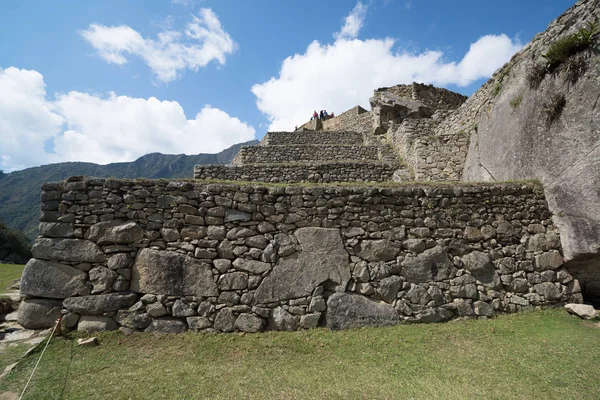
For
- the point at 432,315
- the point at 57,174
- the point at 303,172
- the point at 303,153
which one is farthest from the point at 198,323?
the point at 57,174

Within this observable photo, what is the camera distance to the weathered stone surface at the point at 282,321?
18.1 feet

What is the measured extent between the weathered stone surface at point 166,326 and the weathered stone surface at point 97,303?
23.4 inches

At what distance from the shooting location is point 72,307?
5238 mm

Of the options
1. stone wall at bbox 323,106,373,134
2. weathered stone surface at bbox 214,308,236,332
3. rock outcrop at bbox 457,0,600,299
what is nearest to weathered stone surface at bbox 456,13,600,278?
rock outcrop at bbox 457,0,600,299

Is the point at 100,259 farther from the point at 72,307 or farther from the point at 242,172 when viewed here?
the point at 242,172

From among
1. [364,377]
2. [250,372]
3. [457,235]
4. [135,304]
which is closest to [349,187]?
[457,235]

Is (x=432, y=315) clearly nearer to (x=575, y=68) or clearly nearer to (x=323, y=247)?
(x=323, y=247)

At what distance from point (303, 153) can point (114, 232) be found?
9954mm

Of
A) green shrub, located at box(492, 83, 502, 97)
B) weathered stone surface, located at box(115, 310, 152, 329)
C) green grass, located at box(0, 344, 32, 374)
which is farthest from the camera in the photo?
green shrub, located at box(492, 83, 502, 97)

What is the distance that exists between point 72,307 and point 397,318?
6.05m

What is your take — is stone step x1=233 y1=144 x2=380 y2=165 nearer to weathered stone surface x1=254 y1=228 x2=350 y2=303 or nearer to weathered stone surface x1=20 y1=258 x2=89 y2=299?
weathered stone surface x1=254 y1=228 x2=350 y2=303

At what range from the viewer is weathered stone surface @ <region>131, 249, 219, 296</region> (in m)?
5.43

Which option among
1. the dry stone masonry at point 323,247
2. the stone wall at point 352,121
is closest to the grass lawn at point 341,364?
the dry stone masonry at point 323,247

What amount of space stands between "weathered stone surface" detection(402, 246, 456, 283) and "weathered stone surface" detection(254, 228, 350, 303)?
1.28 m
